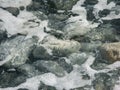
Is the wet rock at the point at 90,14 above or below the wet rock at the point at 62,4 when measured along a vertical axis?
below

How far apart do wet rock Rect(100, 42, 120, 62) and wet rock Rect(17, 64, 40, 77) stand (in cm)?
93

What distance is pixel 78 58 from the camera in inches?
178

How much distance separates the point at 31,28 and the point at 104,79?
1635 millimetres

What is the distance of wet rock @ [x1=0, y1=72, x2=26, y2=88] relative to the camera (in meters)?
4.18

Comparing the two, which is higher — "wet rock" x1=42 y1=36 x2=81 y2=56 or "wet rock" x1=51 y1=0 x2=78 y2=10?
"wet rock" x1=51 y1=0 x2=78 y2=10

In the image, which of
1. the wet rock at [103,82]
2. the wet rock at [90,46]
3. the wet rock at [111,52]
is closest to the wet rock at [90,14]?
the wet rock at [90,46]

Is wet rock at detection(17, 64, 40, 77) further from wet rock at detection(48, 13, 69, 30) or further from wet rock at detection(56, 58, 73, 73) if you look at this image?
wet rock at detection(48, 13, 69, 30)

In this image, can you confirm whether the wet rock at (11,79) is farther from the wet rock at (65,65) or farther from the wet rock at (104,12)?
the wet rock at (104,12)

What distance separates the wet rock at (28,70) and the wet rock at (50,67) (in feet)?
0.21

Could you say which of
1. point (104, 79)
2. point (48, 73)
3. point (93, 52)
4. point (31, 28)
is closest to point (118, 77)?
point (104, 79)

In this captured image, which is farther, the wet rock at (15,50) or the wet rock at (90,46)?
the wet rock at (90,46)

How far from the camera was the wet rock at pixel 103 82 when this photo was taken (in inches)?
158

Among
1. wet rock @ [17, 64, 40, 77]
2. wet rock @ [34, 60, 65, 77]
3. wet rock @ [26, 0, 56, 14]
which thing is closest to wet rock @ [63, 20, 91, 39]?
wet rock @ [26, 0, 56, 14]

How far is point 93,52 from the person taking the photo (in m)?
4.61
